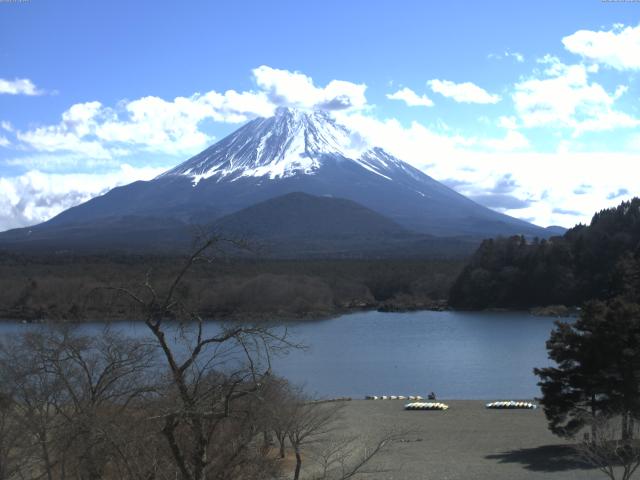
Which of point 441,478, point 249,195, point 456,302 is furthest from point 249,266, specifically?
point 249,195

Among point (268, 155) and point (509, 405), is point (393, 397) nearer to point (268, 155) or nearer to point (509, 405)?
point (509, 405)

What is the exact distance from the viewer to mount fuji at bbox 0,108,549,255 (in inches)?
4715

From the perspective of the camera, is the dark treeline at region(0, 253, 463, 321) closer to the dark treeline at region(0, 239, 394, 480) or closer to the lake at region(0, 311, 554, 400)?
the lake at region(0, 311, 554, 400)

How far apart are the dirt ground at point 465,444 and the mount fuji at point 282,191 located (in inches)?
3501

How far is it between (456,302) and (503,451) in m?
42.3

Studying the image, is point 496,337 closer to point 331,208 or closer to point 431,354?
point 431,354

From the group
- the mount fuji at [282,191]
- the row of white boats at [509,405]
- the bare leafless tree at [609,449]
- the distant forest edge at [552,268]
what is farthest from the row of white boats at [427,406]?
the mount fuji at [282,191]

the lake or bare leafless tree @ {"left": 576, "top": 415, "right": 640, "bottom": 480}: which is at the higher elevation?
bare leafless tree @ {"left": 576, "top": 415, "right": 640, "bottom": 480}

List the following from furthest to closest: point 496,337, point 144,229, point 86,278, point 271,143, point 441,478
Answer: point 271,143, point 144,229, point 86,278, point 496,337, point 441,478

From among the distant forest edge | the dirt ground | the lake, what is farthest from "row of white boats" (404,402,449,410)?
the distant forest edge

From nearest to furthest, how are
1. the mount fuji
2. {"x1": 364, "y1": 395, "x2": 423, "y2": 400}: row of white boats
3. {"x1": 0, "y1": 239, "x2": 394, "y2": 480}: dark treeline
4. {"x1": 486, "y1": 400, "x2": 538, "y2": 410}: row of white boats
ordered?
{"x1": 0, "y1": 239, "x2": 394, "y2": 480}: dark treeline, {"x1": 486, "y1": 400, "x2": 538, "y2": 410}: row of white boats, {"x1": 364, "y1": 395, "x2": 423, "y2": 400}: row of white boats, the mount fuji

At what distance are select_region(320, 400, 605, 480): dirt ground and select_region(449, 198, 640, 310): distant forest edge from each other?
112 ft

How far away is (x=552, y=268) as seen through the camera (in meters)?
54.5

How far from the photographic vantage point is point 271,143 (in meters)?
151
